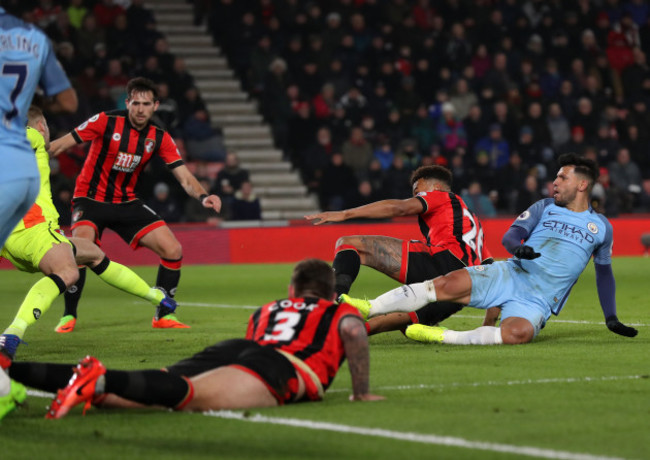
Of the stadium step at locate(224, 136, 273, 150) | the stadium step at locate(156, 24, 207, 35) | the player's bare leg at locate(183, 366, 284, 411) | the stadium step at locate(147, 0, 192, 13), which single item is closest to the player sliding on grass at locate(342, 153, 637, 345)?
the player's bare leg at locate(183, 366, 284, 411)

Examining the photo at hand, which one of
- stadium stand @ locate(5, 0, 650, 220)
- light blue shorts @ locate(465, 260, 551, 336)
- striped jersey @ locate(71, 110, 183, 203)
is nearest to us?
light blue shorts @ locate(465, 260, 551, 336)

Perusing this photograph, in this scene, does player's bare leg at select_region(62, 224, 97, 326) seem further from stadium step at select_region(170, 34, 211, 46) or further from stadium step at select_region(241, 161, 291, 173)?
stadium step at select_region(170, 34, 211, 46)

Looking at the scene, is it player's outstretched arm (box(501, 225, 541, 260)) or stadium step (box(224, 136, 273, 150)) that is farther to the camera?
stadium step (box(224, 136, 273, 150))

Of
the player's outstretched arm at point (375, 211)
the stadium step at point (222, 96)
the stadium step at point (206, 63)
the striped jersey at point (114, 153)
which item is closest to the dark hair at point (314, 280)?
the player's outstretched arm at point (375, 211)

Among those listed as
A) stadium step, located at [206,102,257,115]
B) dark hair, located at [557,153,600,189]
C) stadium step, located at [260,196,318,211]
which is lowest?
stadium step, located at [260,196,318,211]

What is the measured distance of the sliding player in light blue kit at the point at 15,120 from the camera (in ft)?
17.3

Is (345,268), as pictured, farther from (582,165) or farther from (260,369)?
(260,369)

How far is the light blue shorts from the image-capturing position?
828 centimetres

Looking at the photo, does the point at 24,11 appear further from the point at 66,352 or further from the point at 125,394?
the point at 125,394

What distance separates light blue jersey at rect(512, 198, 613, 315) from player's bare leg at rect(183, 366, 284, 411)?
3.53 m

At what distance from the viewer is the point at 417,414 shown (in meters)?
5.41

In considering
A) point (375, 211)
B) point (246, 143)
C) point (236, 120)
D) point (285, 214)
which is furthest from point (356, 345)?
point (236, 120)

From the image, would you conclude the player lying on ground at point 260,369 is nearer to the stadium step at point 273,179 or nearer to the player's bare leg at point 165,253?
the player's bare leg at point 165,253

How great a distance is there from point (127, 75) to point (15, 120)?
16.6 metres
